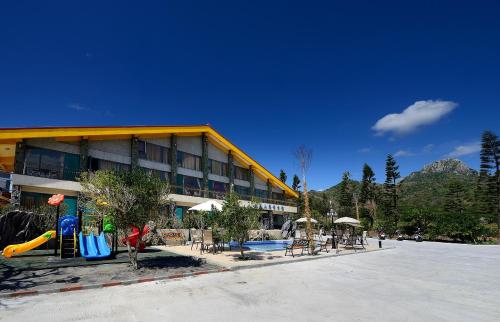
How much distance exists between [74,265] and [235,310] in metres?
8.19

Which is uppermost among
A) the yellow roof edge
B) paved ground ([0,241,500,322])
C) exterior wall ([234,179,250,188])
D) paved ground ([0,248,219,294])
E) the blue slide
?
the yellow roof edge

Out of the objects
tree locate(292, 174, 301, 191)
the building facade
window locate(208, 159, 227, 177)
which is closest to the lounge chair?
the building facade

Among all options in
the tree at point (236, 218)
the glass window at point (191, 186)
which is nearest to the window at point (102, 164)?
the glass window at point (191, 186)

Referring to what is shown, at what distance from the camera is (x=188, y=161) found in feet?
109

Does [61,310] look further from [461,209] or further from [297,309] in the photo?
[461,209]

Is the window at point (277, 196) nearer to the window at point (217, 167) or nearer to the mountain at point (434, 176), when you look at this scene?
the window at point (217, 167)

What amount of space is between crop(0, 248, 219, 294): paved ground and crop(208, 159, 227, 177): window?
23.0m

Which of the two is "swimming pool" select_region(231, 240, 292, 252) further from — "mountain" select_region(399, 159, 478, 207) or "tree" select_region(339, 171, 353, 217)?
"mountain" select_region(399, 159, 478, 207)

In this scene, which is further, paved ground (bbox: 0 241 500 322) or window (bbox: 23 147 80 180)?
window (bbox: 23 147 80 180)

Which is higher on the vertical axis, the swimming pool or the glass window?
the glass window

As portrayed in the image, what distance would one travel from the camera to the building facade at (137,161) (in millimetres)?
21094

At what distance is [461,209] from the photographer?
50875 millimetres

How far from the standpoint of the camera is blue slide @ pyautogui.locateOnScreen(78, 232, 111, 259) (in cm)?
1302

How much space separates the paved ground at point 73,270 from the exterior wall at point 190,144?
2005 cm
